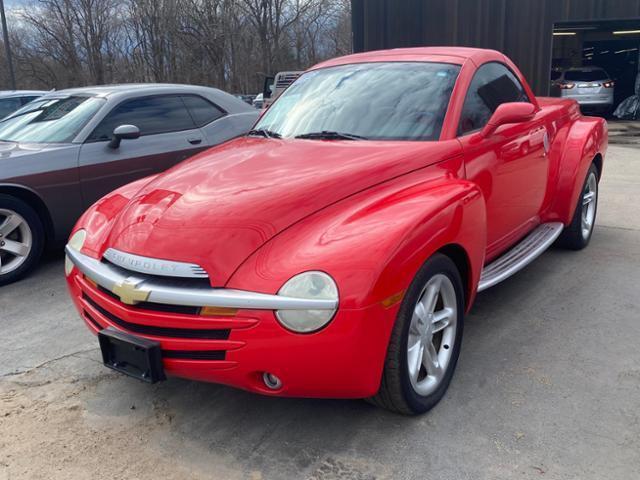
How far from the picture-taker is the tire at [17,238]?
476 centimetres

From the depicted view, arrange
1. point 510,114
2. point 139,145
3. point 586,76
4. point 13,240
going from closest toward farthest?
point 510,114
point 13,240
point 139,145
point 586,76

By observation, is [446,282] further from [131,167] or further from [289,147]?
[131,167]

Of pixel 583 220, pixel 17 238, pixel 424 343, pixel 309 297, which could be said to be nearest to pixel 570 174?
pixel 583 220

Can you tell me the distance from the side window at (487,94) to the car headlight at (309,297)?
160cm

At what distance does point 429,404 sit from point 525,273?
7.59 ft

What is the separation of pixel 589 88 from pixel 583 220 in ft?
53.0

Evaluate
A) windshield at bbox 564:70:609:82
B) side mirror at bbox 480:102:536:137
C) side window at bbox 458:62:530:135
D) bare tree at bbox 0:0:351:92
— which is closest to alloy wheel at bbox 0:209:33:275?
side window at bbox 458:62:530:135

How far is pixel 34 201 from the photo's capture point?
16.3 ft

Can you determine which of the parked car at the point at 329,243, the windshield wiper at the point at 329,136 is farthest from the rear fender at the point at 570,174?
the windshield wiper at the point at 329,136

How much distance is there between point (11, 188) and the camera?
477 centimetres

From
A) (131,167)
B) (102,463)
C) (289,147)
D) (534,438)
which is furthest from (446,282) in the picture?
(131,167)

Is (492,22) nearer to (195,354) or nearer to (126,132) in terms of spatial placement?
(126,132)

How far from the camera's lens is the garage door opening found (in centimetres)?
1927

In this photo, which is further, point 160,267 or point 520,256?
Result: point 520,256
